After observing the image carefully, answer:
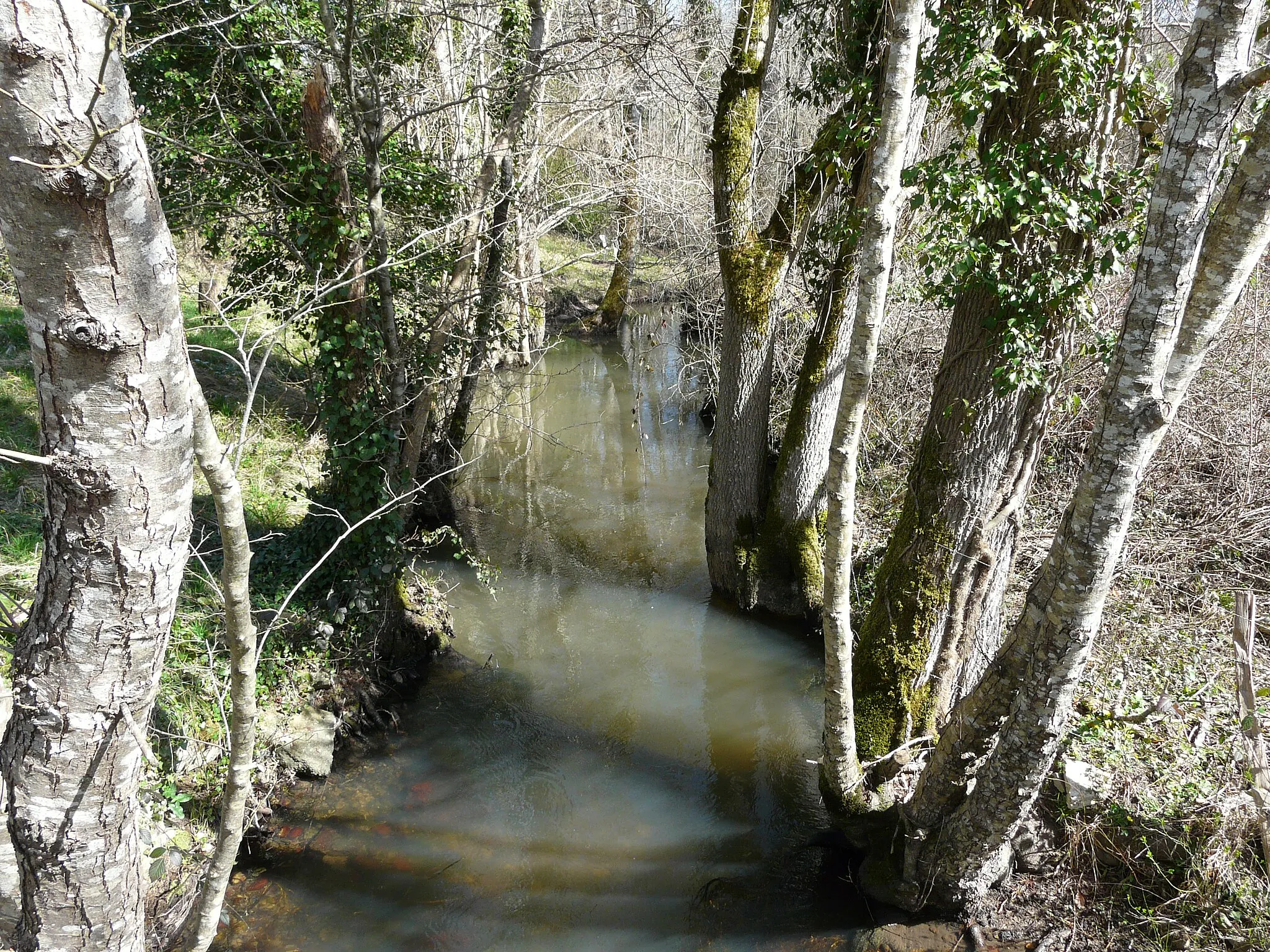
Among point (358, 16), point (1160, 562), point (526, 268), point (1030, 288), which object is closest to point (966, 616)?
point (1030, 288)

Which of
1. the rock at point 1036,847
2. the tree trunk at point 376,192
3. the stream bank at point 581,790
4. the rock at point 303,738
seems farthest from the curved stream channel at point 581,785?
the tree trunk at point 376,192

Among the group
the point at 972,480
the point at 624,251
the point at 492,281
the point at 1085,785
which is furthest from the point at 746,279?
the point at 624,251

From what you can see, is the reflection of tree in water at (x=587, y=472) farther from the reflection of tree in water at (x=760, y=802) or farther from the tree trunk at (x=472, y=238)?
the reflection of tree in water at (x=760, y=802)

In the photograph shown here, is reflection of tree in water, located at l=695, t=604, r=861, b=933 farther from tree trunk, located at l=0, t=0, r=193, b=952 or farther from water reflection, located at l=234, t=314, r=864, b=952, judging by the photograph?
tree trunk, located at l=0, t=0, r=193, b=952

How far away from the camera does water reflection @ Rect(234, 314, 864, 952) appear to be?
5.02 m

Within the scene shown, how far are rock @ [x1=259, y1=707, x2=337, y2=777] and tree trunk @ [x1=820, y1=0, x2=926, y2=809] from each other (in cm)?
374

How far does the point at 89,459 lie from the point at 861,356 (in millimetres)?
3028

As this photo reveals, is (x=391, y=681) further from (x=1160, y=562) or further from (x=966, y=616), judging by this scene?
(x=1160, y=562)

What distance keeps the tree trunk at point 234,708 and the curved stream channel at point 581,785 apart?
3.11 m

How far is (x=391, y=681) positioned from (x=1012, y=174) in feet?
19.8

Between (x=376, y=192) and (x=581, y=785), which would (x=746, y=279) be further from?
(x=581, y=785)

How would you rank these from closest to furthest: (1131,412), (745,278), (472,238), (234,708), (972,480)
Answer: (234,708) → (1131,412) → (972,480) → (472,238) → (745,278)

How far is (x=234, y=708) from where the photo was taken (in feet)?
6.99

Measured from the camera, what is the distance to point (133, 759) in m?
1.82
